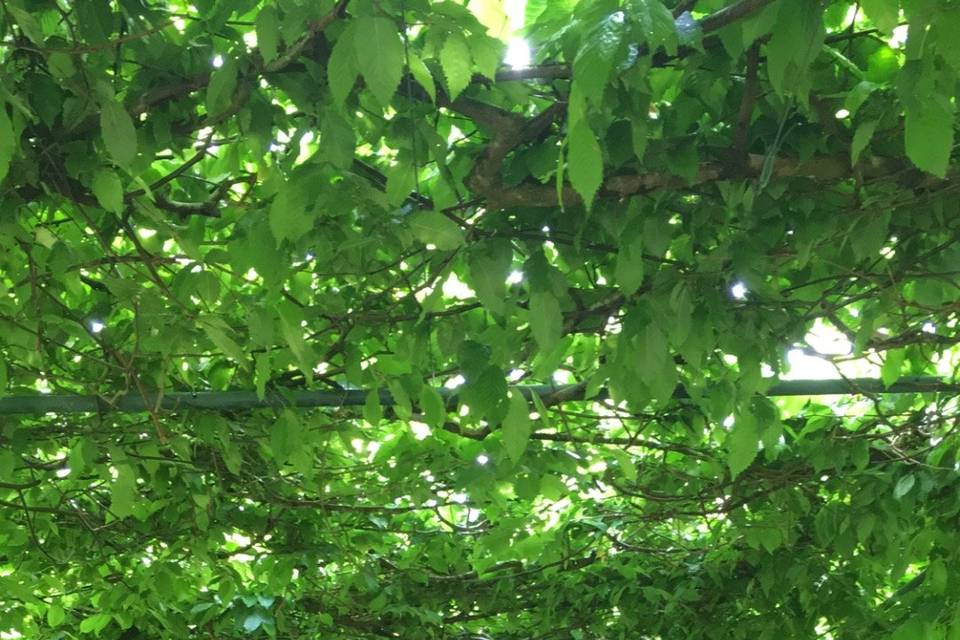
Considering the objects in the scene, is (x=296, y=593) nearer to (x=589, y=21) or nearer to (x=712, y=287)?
(x=712, y=287)

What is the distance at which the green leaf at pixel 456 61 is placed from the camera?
134 centimetres

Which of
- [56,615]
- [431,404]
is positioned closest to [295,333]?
[431,404]

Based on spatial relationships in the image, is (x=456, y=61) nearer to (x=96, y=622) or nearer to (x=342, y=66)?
(x=342, y=66)

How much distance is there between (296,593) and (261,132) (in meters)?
2.76

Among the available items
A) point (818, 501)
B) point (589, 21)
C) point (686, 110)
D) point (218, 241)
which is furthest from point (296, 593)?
point (589, 21)

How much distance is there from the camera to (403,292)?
244 centimetres

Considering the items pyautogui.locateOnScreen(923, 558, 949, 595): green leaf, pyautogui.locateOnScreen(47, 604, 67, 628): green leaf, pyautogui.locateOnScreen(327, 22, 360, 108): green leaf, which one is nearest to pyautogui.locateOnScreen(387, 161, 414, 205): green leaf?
pyautogui.locateOnScreen(327, 22, 360, 108): green leaf

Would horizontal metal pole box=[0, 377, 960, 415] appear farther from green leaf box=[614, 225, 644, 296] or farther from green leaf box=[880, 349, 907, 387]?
green leaf box=[614, 225, 644, 296]

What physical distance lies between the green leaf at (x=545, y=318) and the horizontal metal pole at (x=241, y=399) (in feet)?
2.66

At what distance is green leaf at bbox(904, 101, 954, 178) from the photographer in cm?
122

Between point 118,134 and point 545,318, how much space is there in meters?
0.68

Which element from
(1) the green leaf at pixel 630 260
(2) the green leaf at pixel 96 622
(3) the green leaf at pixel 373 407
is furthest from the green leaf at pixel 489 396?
(2) the green leaf at pixel 96 622

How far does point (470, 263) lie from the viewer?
5.75ft

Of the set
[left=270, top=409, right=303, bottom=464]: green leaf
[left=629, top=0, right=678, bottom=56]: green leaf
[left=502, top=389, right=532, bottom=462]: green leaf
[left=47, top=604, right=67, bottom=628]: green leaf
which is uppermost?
[left=47, top=604, right=67, bottom=628]: green leaf
